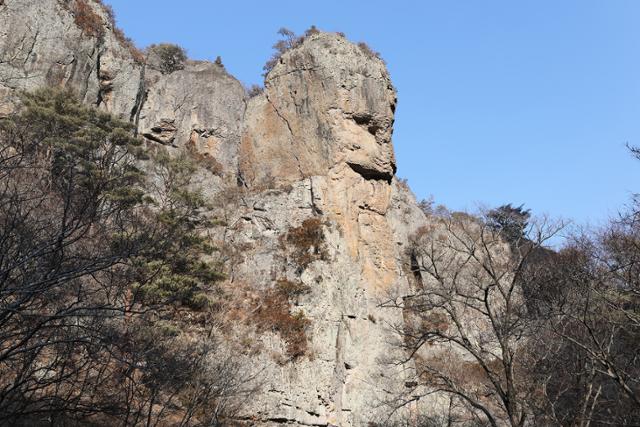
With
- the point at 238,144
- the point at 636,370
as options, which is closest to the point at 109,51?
the point at 238,144

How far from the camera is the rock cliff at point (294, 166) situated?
769 inches

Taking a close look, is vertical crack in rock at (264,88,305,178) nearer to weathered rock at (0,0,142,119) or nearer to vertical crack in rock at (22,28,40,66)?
weathered rock at (0,0,142,119)

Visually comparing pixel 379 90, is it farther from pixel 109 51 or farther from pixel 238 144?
pixel 109 51

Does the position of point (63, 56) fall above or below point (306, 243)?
above

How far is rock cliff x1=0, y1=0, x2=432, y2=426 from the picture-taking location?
19.5 meters

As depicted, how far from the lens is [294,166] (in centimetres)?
2534

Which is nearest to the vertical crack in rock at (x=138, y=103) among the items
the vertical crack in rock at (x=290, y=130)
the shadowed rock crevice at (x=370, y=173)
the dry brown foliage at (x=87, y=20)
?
the dry brown foliage at (x=87, y=20)

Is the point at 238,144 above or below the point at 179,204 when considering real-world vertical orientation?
above

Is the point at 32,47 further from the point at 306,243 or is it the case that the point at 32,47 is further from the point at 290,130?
the point at 306,243

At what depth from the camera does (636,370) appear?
14.8 metres

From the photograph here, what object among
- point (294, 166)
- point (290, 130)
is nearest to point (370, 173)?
point (294, 166)

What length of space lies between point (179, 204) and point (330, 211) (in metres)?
6.58

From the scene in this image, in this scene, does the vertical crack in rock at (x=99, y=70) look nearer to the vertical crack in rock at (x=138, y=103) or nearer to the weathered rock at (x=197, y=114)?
the vertical crack in rock at (x=138, y=103)

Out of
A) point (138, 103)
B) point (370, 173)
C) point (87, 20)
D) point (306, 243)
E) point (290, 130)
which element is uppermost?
point (87, 20)
